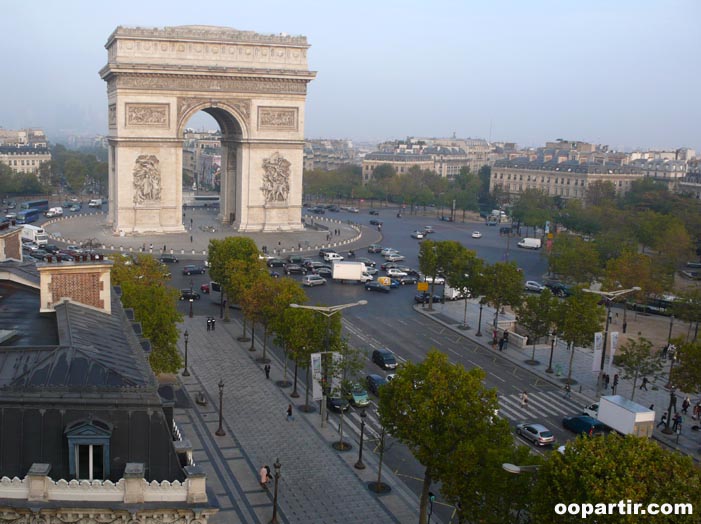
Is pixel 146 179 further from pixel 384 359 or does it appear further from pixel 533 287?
pixel 384 359

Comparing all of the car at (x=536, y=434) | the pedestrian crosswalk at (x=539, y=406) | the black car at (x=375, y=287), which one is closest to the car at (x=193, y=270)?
the black car at (x=375, y=287)

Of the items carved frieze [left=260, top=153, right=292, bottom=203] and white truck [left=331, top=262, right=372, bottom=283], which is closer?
white truck [left=331, top=262, right=372, bottom=283]

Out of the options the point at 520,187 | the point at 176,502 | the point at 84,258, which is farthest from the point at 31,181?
the point at 176,502

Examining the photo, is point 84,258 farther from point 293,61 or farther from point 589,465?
point 293,61

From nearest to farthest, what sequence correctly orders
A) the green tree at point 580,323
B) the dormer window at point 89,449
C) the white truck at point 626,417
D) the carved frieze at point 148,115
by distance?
the dormer window at point 89,449
the white truck at point 626,417
the green tree at point 580,323
the carved frieze at point 148,115

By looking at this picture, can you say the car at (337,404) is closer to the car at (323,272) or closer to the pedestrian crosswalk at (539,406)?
the pedestrian crosswalk at (539,406)

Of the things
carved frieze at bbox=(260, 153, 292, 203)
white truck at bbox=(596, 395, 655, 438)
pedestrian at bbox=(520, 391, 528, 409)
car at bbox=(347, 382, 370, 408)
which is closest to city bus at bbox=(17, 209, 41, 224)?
carved frieze at bbox=(260, 153, 292, 203)

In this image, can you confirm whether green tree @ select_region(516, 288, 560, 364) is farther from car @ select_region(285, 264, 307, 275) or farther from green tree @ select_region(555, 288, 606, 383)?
car @ select_region(285, 264, 307, 275)
